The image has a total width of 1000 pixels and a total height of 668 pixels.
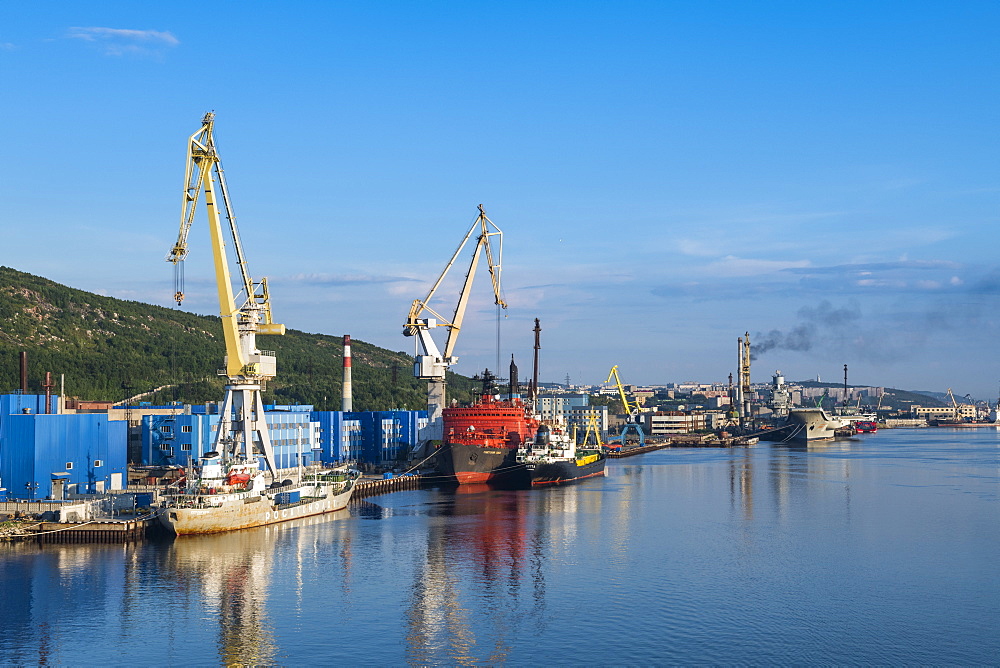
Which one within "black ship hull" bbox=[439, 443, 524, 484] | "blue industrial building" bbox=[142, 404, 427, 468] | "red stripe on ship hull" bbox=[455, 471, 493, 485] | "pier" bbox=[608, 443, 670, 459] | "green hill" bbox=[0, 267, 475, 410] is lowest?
"pier" bbox=[608, 443, 670, 459]

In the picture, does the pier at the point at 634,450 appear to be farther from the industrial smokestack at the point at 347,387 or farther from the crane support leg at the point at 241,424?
the crane support leg at the point at 241,424

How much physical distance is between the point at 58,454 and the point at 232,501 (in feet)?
38.4

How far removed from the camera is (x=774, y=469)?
329 feet

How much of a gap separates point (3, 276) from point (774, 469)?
116 meters

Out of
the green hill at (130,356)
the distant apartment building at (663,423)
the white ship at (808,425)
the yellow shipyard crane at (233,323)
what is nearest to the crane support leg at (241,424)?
the yellow shipyard crane at (233,323)

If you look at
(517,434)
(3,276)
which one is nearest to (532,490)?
(517,434)

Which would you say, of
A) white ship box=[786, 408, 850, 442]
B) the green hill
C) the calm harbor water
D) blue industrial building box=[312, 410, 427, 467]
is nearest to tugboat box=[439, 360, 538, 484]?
blue industrial building box=[312, 410, 427, 467]

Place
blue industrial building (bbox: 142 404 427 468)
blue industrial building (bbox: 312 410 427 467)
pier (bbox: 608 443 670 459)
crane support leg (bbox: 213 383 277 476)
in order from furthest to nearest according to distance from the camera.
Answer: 1. pier (bbox: 608 443 670 459)
2. blue industrial building (bbox: 312 410 427 467)
3. blue industrial building (bbox: 142 404 427 468)
4. crane support leg (bbox: 213 383 277 476)

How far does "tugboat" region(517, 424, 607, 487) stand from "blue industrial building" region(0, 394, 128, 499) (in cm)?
3292

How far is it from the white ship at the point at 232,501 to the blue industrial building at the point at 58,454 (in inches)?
241

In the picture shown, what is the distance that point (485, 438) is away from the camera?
79.9m

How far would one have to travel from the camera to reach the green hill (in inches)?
4574

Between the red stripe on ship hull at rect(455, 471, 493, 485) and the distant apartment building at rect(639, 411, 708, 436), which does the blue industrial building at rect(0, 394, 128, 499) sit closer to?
the red stripe on ship hull at rect(455, 471, 493, 485)

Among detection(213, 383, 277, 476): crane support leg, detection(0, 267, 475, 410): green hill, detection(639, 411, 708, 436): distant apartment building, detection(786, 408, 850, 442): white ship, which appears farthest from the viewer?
detection(639, 411, 708, 436): distant apartment building
